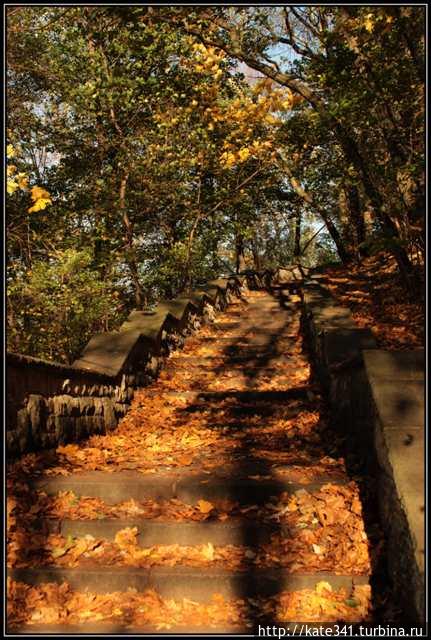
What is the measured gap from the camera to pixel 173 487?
3828mm

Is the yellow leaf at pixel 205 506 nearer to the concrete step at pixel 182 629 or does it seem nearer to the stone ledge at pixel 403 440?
the concrete step at pixel 182 629

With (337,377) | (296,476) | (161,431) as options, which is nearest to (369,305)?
(337,377)

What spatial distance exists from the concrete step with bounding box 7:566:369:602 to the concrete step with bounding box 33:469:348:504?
65 cm

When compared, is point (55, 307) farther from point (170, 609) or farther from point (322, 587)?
point (322, 587)

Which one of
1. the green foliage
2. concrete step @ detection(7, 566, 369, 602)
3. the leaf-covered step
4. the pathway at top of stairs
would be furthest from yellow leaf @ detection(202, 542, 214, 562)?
the green foliage

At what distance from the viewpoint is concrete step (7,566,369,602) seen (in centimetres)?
301

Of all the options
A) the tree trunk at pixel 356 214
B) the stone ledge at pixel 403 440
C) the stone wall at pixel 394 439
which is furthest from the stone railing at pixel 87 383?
the tree trunk at pixel 356 214

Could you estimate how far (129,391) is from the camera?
624 centimetres

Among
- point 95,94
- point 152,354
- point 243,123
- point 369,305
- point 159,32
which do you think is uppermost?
point 159,32

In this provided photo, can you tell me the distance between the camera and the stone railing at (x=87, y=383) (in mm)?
4039

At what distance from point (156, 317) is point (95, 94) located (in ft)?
20.9

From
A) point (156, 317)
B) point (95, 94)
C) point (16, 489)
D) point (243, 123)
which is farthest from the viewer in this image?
point (95, 94)

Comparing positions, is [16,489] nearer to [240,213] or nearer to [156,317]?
[156,317]

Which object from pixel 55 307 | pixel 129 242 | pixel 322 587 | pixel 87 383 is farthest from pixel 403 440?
pixel 129 242
